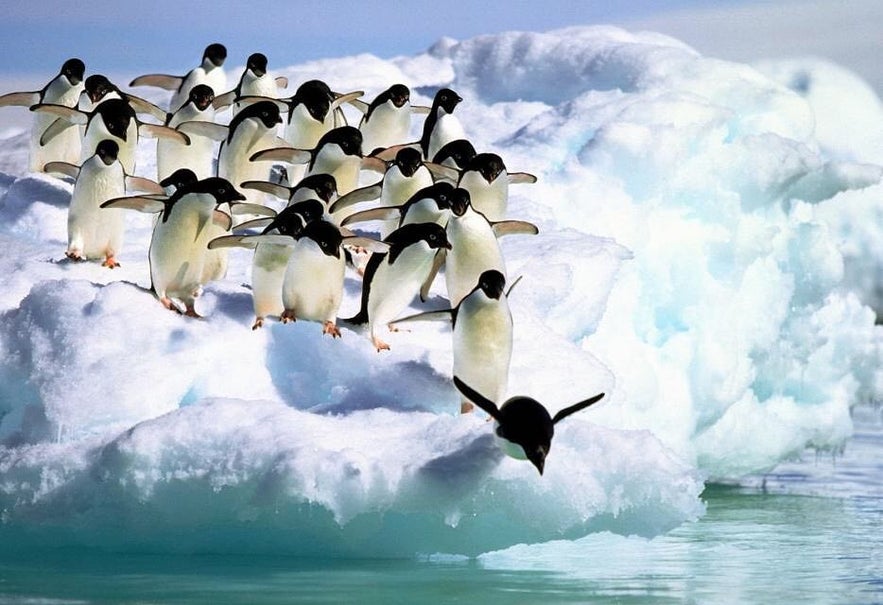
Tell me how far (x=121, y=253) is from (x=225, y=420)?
2514 millimetres

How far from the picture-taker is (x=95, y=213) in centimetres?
694

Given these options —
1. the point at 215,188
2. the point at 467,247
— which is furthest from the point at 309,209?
the point at 467,247

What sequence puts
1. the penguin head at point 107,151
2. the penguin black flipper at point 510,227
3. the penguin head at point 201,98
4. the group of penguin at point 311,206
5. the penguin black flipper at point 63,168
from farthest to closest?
1. the penguin head at point 201,98
2. the penguin black flipper at point 63,168
3. the penguin head at point 107,151
4. the penguin black flipper at point 510,227
5. the group of penguin at point 311,206

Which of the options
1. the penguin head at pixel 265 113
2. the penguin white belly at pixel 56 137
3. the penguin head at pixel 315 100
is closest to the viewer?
the penguin head at pixel 265 113

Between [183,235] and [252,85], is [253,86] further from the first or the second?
[183,235]

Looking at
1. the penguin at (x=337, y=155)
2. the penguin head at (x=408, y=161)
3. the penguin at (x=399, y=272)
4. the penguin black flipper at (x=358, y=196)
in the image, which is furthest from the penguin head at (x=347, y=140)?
the penguin at (x=399, y=272)

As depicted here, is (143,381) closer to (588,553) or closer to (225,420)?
(225,420)

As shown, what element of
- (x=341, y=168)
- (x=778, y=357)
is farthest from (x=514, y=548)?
(x=778, y=357)

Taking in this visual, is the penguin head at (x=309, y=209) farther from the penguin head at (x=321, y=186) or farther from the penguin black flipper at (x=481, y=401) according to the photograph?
the penguin black flipper at (x=481, y=401)

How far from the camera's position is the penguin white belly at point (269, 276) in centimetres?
630

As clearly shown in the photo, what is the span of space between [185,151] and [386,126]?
1057 mm

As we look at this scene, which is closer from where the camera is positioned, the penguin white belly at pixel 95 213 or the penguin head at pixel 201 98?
the penguin white belly at pixel 95 213

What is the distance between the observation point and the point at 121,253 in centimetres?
764

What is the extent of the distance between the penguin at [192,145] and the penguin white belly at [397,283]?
2.47m
